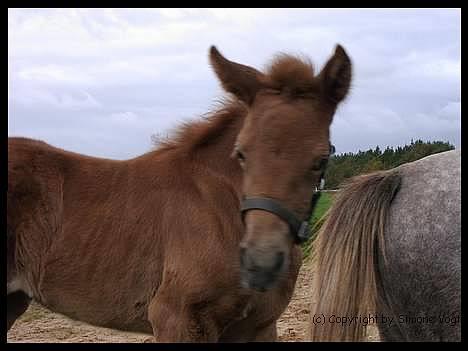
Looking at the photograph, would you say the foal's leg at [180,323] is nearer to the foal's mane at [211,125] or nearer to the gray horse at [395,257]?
the gray horse at [395,257]

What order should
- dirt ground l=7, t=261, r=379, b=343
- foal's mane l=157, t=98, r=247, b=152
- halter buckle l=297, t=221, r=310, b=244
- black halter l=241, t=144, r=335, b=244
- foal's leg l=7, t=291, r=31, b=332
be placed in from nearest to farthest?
black halter l=241, t=144, r=335, b=244 < halter buckle l=297, t=221, r=310, b=244 < foal's mane l=157, t=98, r=247, b=152 < foal's leg l=7, t=291, r=31, b=332 < dirt ground l=7, t=261, r=379, b=343

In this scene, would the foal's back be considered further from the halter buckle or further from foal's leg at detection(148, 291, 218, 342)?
the halter buckle

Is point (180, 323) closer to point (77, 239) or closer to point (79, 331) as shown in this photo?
point (77, 239)

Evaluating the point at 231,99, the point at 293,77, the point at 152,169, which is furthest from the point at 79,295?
the point at 293,77

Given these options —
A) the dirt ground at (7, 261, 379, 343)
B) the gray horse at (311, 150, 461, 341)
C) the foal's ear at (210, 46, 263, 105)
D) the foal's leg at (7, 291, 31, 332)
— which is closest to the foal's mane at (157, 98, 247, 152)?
the foal's ear at (210, 46, 263, 105)

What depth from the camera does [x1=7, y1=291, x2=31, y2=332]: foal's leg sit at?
14.9 feet

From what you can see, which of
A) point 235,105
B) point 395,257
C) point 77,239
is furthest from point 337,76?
point 77,239

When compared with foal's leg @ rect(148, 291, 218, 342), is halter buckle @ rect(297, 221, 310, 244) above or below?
above

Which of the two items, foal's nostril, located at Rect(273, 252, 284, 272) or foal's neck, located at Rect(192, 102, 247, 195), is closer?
foal's nostril, located at Rect(273, 252, 284, 272)

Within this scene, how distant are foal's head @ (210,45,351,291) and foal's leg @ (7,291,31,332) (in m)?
2.29

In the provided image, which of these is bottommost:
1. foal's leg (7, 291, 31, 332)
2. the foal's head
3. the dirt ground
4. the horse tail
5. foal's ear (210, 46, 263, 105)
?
the dirt ground

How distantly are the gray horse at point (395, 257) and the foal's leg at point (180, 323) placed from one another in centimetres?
67

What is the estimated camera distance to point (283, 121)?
128 inches

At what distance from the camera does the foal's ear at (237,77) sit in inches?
142
